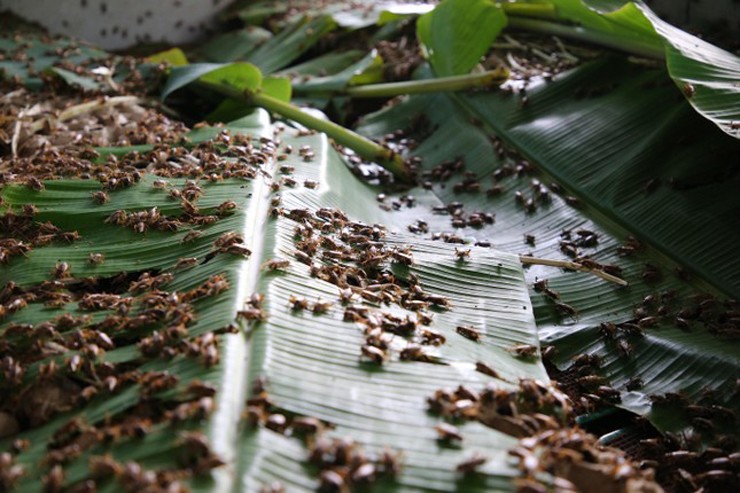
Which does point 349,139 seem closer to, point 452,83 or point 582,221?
point 452,83

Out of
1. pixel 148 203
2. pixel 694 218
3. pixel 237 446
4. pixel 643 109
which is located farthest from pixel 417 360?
pixel 643 109

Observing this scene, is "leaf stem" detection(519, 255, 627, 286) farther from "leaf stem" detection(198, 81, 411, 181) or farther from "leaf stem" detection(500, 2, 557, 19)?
"leaf stem" detection(500, 2, 557, 19)

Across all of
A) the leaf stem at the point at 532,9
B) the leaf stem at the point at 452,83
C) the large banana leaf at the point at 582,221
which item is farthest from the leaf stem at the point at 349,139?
the leaf stem at the point at 532,9

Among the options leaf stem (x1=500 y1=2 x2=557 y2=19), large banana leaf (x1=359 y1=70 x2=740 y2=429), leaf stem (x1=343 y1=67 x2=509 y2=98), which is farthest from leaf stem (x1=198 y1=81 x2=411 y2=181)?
leaf stem (x1=500 y1=2 x2=557 y2=19)

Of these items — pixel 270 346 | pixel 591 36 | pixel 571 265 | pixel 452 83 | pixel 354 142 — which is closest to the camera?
pixel 270 346

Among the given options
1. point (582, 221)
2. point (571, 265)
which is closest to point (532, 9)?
point (582, 221)

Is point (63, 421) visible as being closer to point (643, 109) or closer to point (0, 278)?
point (0, 278)
